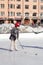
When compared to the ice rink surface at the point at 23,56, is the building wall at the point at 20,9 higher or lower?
lower

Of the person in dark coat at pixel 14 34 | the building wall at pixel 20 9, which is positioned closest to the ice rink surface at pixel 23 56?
the person in dark coat at pixel 14 34

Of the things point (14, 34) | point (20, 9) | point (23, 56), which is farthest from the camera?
point (20, 9)

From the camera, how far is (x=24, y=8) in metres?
62.0

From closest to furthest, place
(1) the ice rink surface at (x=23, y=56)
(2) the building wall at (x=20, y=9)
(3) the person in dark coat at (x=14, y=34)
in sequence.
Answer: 1. (1) the ice rink surface at (x=23, y=56)
2. (3) the person in dark coat at (x=14, y=34)
3. (2) the building wall at (x=20, y=9)

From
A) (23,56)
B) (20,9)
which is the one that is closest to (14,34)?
(23,56)

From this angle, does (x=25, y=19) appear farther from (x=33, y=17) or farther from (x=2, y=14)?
(x=2, y=14)

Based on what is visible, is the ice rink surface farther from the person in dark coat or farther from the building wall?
the building wall

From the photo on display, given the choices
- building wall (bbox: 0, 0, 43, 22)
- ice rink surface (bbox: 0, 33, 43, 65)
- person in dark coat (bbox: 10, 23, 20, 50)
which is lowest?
building wall (bbox: 0, 0, 43, 22)

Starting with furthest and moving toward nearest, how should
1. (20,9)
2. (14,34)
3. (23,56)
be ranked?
(20,9) < (14,34) < (23,56)

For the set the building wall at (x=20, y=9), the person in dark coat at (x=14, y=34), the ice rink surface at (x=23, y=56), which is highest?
the person in dark coat at (x=14, y=34)

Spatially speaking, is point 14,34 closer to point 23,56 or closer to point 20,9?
point 23,56

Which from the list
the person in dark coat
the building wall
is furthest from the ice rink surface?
the building wall

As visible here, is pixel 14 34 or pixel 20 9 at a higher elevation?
pixel 14 34

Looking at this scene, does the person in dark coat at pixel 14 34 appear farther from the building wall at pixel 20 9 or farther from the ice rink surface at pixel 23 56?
the building wall at pixel 20 9
